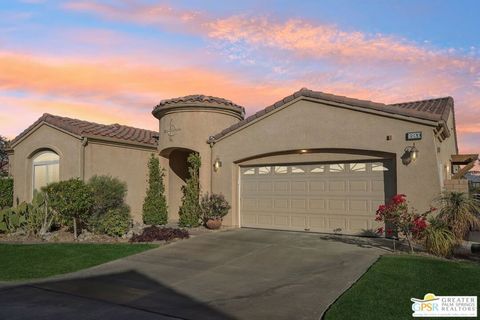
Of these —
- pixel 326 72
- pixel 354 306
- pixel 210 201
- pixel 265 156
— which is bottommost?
pixel 354 306

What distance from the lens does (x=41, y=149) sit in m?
16.4

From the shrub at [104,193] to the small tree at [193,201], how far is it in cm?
231

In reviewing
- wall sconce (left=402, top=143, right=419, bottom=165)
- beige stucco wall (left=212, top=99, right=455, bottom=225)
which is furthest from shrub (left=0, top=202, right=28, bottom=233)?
wall sconce (left=402, top=143, right=419, bottom=165)

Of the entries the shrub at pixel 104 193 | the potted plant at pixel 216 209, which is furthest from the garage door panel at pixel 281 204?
the shrub at pixel 104 193

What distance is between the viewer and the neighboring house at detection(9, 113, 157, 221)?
1456 centimetres

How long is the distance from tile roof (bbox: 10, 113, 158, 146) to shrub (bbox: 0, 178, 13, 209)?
2.12m

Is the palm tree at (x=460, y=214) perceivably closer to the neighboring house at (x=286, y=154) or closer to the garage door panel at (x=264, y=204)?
the neighboring house at (x=286, y=154)

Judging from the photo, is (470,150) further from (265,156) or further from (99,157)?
(99,157)

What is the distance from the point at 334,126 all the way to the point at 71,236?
901 cm

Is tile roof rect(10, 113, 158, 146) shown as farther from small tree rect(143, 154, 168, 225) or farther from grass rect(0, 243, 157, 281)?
grass rect(0, 243, 157, 281)

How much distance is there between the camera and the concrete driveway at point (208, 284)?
229 inches

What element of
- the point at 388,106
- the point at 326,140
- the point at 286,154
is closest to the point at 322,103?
the point at 326,140

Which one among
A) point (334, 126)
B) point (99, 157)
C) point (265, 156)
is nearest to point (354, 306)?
point (334, 126)

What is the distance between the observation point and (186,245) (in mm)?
10938
